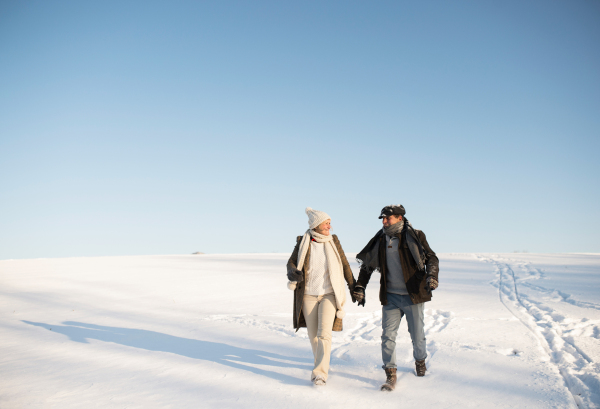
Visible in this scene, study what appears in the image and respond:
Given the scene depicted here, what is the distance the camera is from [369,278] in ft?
16.0

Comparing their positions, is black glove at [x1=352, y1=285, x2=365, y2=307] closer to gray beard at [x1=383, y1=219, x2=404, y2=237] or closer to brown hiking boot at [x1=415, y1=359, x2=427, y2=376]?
gray beard at [x1=383, y1=219, x2=404, y2=237]

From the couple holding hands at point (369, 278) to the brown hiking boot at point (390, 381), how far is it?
1 cm

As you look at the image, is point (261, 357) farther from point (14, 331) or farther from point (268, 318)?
point (14, 331)

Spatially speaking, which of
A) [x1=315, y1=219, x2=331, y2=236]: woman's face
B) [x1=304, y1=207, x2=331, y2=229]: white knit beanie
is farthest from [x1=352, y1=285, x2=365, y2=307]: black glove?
[x1=304, y1=207, x2=331, y2=229]: white knit beanie

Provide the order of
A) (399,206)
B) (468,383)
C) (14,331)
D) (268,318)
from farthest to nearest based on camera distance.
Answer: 1. (268,318)
2. (14,331)
3. (399,206)
4. (468,383)

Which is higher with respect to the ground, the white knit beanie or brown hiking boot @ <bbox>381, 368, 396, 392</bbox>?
the white knit beanie

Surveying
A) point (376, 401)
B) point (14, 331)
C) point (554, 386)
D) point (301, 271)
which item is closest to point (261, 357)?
point (301, 271)

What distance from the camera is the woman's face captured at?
5215 mm

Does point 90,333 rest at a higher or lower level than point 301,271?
lower

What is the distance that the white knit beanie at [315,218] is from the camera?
5.19m

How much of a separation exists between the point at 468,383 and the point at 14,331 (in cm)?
825

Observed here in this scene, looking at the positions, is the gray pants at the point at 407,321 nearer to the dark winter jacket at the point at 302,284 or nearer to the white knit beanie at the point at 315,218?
the dark winter jacket at the point at 302,284

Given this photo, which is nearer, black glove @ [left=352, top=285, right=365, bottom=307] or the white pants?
the white pants

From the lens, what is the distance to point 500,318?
8125mm
